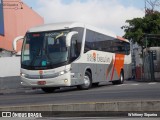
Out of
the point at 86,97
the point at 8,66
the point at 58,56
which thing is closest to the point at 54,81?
the point at 58,56

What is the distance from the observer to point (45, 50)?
20.5 metres

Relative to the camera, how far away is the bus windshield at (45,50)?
67.3 ft

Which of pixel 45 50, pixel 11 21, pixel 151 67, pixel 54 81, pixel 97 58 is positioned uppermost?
pixel 11 21

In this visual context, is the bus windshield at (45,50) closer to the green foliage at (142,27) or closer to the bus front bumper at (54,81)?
the bus front bumper at (54,81)

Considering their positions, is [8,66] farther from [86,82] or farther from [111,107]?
[111,107]

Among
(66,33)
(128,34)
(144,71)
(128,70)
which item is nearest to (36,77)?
(66,33)

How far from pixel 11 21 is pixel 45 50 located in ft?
111

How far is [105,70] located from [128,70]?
263 inches

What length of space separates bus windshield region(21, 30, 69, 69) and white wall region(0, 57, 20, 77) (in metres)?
9.58

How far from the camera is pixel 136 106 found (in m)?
11.9

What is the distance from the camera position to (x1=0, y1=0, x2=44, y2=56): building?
4787cm

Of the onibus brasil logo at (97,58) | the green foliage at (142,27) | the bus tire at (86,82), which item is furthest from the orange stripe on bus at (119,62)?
the green foliage at (142,27)

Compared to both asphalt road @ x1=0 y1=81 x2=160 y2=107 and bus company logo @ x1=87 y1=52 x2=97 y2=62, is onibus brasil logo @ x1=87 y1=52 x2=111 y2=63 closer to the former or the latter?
bus company logo @ x1=87 y1=52 x2=97 y2=62

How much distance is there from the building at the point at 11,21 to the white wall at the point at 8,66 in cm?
1545
